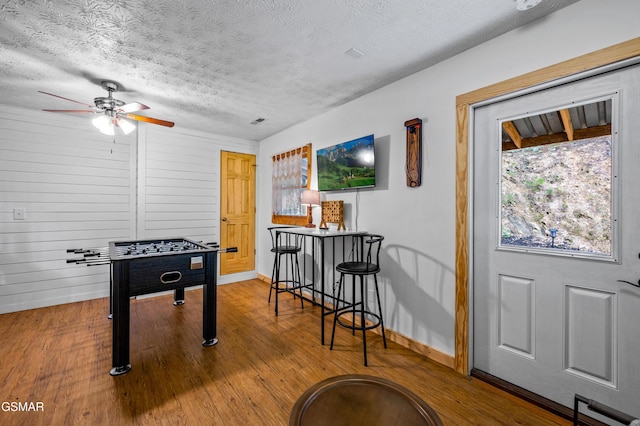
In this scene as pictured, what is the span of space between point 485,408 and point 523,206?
1409mm

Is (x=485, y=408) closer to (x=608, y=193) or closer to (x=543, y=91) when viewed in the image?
(x=608, y=193)

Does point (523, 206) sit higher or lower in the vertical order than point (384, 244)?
higher

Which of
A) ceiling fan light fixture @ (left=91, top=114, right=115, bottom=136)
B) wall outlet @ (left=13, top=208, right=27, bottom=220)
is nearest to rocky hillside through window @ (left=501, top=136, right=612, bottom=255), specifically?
ceiling fan light fixture @ (left=91, top=114, right=115, bottom=136)

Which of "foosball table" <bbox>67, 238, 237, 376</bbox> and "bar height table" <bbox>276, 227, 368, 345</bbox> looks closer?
"foosball table" <bbox>67, 238, 237, 376</bbox>

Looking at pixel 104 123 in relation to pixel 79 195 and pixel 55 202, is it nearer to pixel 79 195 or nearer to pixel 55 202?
pixel 79 195

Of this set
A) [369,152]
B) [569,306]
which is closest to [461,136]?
[369,152]

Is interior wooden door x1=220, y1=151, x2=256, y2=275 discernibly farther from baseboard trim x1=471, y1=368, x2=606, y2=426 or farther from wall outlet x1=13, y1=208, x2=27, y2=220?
baseboard trim x1=471, y1=368, x2=606, y2=426

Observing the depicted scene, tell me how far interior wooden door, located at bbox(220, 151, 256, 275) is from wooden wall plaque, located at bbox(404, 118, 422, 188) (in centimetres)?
333

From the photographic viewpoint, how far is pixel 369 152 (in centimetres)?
297

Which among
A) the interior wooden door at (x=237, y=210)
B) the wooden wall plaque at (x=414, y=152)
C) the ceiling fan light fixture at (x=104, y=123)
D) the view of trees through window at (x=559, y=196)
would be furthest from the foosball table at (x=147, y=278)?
the view of trees through window at (x=559, y=196)

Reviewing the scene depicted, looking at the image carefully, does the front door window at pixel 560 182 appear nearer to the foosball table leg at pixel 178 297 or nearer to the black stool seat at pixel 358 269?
the black stool seat at pixel 358 269

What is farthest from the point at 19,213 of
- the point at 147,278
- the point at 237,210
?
the point at 237,210

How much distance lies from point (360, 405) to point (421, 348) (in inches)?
66.5

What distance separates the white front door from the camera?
63.6 inches
